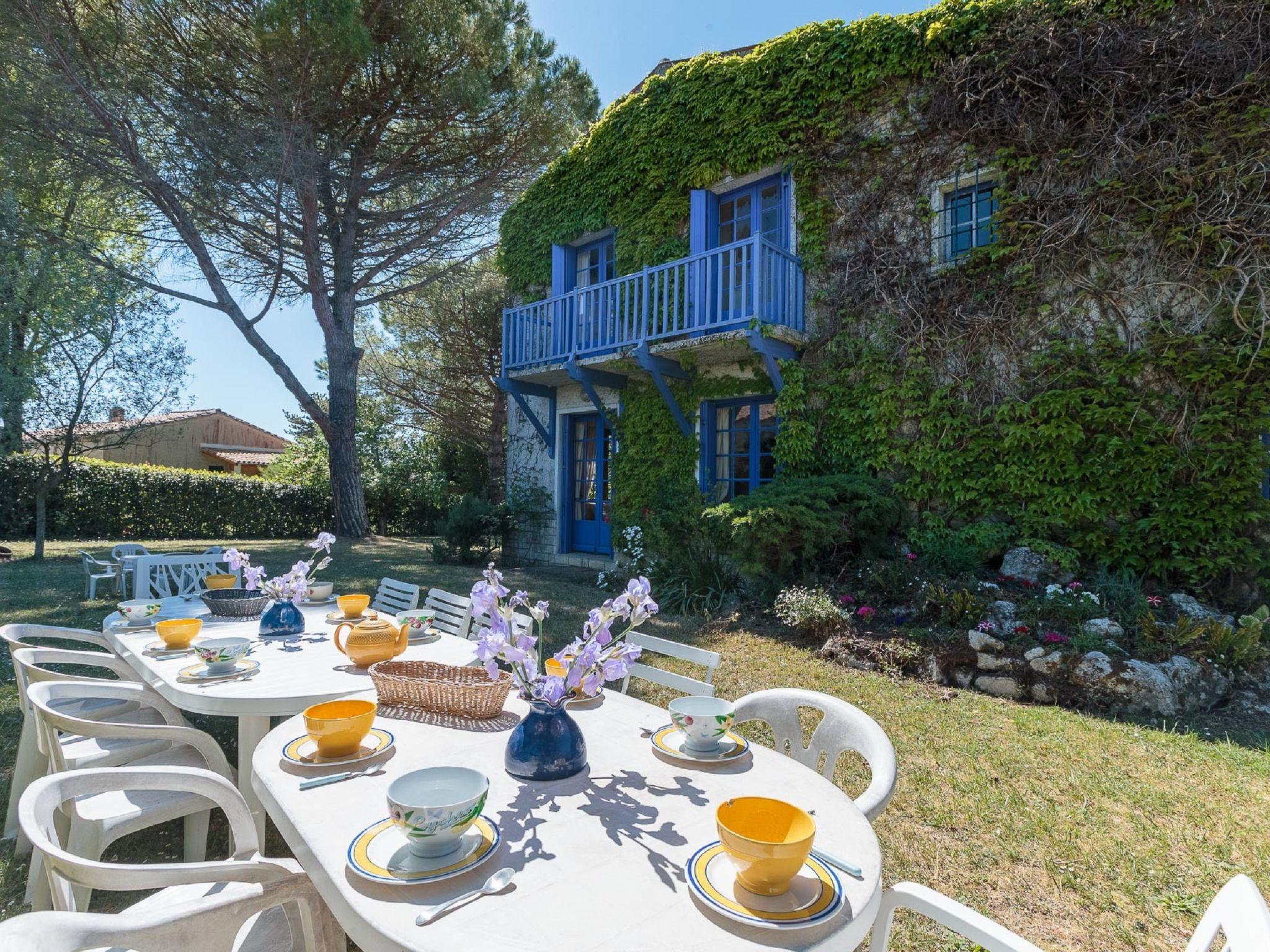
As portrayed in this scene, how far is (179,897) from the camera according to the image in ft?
4.84

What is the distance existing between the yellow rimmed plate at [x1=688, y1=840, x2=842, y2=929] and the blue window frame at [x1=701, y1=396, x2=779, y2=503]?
6.42m

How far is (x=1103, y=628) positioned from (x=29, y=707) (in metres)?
5.39

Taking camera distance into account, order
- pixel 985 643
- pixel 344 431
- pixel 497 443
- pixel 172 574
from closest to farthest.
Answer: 1. pixel 985 643
2. pixel 172 574
3. pixel 344 431
4. pixel 497 443

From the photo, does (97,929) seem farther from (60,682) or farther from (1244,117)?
(1244,117)

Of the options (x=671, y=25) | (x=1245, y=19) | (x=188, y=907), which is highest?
(x=671, y=25)

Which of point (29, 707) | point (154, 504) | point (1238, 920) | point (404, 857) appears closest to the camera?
point (1238, 920)

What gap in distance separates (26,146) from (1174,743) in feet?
43.0

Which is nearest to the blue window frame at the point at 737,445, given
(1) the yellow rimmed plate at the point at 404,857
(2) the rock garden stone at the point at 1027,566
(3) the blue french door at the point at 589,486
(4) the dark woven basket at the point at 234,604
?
(3) the blue french door at the point at 589,486

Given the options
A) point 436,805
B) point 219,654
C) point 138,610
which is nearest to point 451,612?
point 138,610

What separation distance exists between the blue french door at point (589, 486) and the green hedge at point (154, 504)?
25.5 ft

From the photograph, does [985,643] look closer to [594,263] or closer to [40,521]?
[594,263]

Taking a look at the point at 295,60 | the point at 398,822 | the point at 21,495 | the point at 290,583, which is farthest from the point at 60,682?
the point at 21,495

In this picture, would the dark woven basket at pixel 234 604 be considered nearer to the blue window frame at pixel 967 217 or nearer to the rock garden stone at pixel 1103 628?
the rock garden stone at pixel 1103 628

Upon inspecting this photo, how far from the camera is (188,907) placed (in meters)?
1.00
